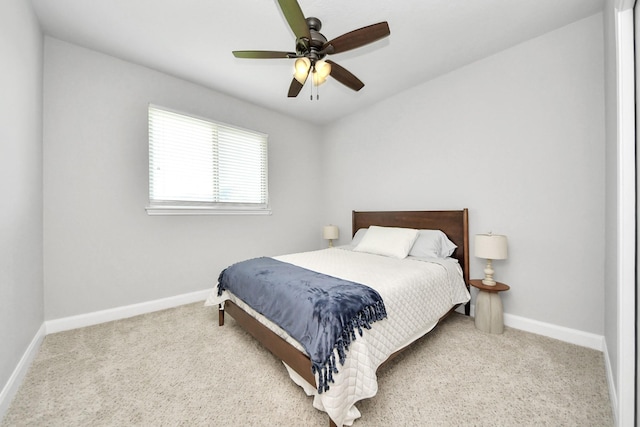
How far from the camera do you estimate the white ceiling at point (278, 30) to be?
72.8 inches

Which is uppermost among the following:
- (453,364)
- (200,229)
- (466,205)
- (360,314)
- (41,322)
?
(466,205)

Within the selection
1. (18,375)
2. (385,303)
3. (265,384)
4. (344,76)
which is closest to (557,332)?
(385,303)

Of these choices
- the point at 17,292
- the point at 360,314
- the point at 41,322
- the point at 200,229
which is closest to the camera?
the point at 360,314

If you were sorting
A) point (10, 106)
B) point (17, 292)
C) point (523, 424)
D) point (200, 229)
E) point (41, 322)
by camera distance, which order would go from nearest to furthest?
point (523, 424), point (10, 106), point (17, 292), point (41, 322), point (200, 229)

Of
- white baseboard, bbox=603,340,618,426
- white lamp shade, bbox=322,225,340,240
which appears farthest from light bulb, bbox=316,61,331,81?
white baseboard, bbox=603,340,618,426

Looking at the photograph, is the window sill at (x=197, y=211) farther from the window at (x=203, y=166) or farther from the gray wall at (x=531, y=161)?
the gray wall at (x=531, y=161)

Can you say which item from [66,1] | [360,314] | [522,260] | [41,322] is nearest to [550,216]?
[522,260]

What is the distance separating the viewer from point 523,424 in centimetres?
124

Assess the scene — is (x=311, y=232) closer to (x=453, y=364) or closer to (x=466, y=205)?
(x=466, y=205)

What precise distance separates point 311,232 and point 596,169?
3.39 metres

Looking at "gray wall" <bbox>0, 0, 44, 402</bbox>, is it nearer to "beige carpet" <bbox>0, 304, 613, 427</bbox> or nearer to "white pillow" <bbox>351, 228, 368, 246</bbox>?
"beige carpet" <bbox>0, 304, 613, 427</bbox>

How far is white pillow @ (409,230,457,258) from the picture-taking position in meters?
2.55

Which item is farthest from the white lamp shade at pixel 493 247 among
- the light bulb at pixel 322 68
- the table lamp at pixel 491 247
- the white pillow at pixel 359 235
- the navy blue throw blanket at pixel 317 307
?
the light bulb at pixel 322 68

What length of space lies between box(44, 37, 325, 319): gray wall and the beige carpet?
549 mm
